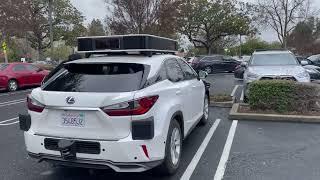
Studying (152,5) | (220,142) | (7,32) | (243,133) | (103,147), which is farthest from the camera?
(7,32)

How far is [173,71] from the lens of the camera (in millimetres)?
6055

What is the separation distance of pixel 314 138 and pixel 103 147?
4.45 meters

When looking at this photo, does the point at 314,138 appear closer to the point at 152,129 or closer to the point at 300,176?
the point at 300,176

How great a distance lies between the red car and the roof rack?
13.9 m

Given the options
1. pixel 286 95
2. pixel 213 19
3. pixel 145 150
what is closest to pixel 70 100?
pixel 145 150

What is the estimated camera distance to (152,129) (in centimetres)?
458

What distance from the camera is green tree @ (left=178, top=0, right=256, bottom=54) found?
42.7 meters

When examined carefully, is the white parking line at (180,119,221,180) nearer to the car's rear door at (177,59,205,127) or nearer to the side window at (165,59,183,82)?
the car's rear door at (177,59,205,127)

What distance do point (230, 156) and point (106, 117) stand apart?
2.49 meters

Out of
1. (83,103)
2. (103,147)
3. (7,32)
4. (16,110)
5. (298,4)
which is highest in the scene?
(298,4)

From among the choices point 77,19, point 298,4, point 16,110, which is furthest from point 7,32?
point 298,4

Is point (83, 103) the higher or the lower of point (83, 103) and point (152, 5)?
the lower

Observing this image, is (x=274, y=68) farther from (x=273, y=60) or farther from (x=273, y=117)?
(x=273, y=117)

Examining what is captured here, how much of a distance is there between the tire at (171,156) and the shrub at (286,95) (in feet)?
13.8
